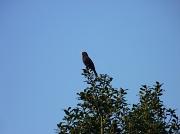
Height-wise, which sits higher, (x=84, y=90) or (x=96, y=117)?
(x=84, y=90)

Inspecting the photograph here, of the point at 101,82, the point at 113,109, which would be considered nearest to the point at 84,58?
the point at 101,82

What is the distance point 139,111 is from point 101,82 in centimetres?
188

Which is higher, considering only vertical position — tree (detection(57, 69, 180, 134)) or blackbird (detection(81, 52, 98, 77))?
blackbird (detection(81, 52, 98, 77))

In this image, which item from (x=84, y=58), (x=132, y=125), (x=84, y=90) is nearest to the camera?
(x=132, y=125)

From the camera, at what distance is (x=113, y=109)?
13.3 m

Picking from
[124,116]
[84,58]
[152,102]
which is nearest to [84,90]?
[124,116]

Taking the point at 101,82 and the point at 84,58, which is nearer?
the point at 101,82

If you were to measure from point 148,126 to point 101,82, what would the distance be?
241 centimetres

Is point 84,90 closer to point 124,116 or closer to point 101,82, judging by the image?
point 101,82

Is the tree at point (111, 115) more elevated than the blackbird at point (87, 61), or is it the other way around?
the blackbird at point (87, 61)

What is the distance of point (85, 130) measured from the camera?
13.2 m

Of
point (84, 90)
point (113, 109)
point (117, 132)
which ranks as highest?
point (84, 90)

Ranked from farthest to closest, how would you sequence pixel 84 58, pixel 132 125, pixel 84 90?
pixel 84 58, pixel 84 90, pixel 132 125

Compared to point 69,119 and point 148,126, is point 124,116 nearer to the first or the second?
point 148,126
